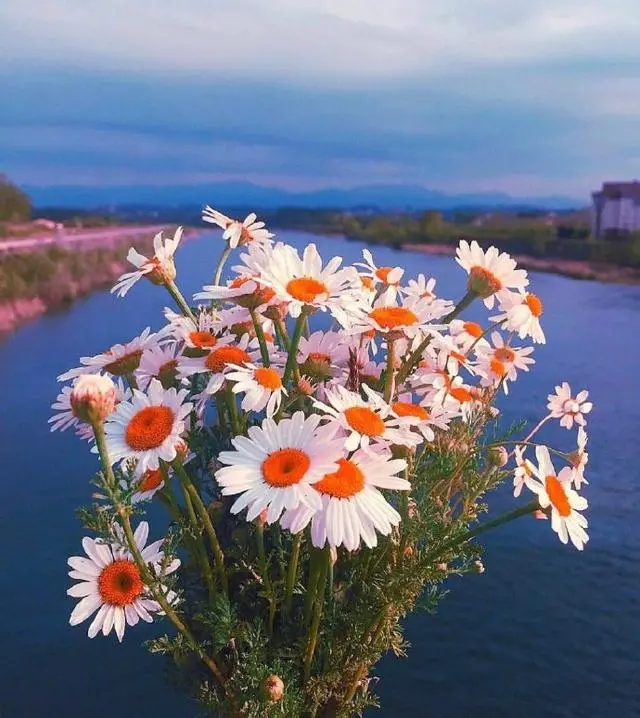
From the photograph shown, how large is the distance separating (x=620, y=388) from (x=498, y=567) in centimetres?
156

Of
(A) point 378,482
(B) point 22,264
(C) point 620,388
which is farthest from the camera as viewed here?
(B) point 22,264

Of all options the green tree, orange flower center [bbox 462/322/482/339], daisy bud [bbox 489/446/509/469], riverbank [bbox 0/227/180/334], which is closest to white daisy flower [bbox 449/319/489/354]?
orange flower center [bbox 462/322/482/339]

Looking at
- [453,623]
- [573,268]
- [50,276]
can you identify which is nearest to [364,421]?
[453,623]

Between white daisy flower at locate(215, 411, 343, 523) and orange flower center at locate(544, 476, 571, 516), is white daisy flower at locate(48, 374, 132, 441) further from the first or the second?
orange flower center at locate(544, 476, 571, 516)

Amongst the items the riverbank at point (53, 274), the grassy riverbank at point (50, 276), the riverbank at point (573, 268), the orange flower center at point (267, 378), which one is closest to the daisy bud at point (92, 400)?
the orange flower center at point (267, 378)

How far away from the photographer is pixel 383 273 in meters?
0.72

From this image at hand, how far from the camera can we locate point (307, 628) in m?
0.60

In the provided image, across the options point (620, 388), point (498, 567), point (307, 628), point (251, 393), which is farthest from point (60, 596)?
point (620, 388)

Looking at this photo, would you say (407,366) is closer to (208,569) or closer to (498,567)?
(208,569)

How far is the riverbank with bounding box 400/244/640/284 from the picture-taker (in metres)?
5.78

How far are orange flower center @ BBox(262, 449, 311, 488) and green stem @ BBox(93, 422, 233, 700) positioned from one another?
105mm

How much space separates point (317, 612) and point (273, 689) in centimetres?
6

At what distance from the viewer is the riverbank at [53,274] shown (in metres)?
3.27

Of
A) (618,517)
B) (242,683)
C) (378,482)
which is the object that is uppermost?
(378,482)
